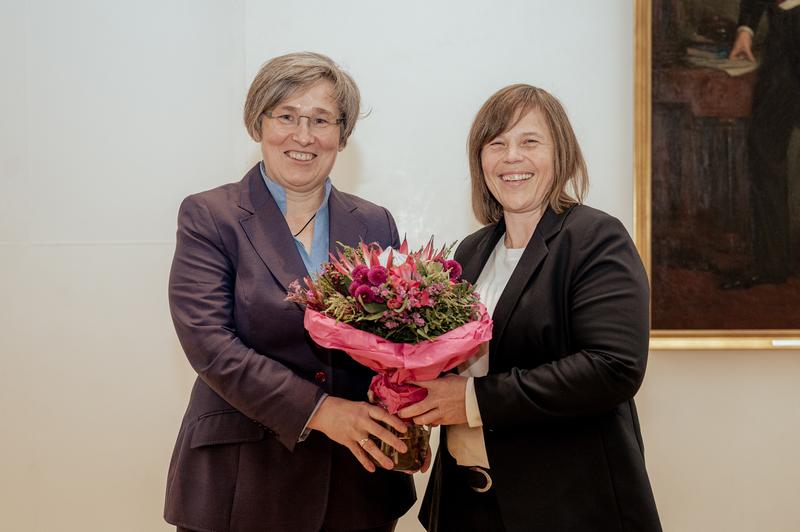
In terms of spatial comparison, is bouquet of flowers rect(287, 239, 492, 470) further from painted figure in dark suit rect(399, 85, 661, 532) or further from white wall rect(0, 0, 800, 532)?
white wall rect(0, 0, 800, 532)

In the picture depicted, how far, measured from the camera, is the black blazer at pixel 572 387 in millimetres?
1700

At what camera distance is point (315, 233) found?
215 cm

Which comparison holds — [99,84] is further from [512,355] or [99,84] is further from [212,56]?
[512,355]

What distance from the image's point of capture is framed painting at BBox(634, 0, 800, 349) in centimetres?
291

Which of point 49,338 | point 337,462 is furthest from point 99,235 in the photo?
point 337,462

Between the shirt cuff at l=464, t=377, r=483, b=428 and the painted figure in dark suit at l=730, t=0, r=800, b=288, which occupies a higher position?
the painted figure in dark suit at l=730, t=0, r=800, b=288

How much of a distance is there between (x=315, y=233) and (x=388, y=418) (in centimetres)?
66

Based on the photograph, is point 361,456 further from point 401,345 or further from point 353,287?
point 353,287

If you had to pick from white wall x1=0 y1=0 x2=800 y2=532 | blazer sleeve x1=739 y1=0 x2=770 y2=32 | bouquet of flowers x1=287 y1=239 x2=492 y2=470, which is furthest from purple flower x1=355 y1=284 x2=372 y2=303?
blazer sleeve x1=739 y1=0 x2=770 y2=32

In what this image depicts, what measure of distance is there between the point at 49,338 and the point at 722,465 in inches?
120

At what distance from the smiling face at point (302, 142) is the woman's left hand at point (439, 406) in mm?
775

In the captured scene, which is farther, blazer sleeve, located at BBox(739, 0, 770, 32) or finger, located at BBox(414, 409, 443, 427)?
blazer sleeve, located at BBox(739, 0, 770, 32)

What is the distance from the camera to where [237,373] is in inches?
71.3

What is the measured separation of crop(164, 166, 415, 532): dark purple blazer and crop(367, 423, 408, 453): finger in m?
0.17
